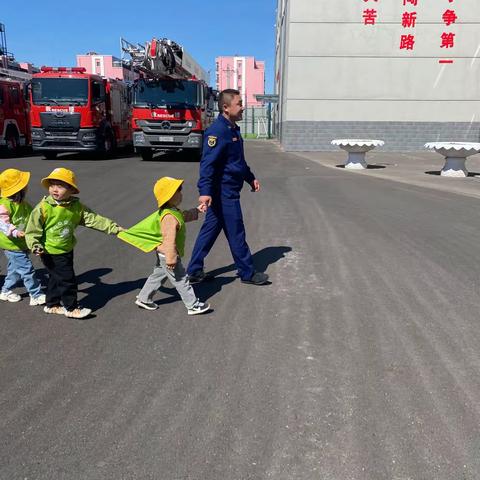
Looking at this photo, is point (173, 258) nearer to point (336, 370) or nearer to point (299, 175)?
point (336, 370)

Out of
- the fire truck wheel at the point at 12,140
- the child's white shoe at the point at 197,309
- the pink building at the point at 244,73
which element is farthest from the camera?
the pink building at the point at 244,73

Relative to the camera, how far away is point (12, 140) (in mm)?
18234

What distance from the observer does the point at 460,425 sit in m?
2.39

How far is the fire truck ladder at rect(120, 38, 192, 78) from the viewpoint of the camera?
48.5ft

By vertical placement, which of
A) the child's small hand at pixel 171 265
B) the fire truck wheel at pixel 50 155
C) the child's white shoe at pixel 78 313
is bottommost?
the child's white shoe at pixel 78 313

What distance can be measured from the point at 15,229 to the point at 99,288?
0.97 m

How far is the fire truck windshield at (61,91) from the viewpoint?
16141 mm

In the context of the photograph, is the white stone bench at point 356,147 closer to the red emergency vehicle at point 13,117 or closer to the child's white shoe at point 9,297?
the red emergency vehicle at point 13,117

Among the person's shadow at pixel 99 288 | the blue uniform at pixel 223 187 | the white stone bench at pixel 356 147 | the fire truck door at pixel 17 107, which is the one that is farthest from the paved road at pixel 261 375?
the fire truck door at pixel 17 107

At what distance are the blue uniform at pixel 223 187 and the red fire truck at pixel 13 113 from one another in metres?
15.8

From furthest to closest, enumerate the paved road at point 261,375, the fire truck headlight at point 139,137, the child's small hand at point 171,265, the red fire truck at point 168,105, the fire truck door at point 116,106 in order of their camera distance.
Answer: the fire truck door at point 116,106 → the fire truck headlight at point 139,137 → the red fire truck at point 168,105 → the child's small hand at point 171,265 → the paved road at point 261,375

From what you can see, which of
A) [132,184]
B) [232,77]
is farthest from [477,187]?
[232,77]

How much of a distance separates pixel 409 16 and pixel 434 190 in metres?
15.1

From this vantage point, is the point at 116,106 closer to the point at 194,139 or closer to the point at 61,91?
the point at 61,91
